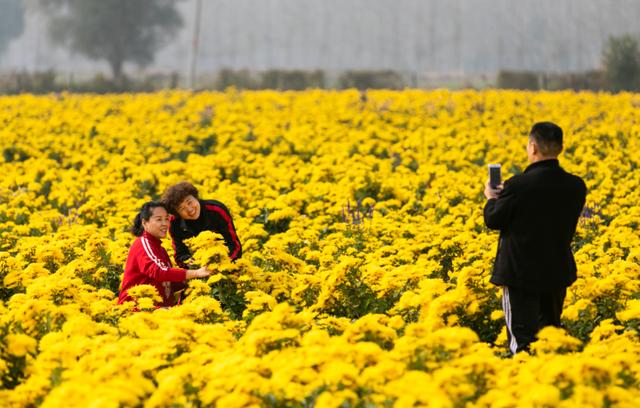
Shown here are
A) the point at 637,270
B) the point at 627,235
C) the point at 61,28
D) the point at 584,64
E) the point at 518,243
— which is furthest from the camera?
the point at 61,28

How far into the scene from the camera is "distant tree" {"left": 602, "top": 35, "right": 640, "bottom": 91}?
95.9 feet

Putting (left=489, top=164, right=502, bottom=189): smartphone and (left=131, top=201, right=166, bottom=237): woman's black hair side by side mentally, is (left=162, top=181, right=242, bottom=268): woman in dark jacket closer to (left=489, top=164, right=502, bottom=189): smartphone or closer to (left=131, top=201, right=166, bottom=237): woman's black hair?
(left=131, top=201, right=166, bottom=237): woman's black hair

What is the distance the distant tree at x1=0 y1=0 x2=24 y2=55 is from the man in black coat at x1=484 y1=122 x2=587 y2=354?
254 ft

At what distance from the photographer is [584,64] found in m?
46.7

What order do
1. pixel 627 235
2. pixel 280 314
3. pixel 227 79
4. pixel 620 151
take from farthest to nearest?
pixel 227 79
pixel 620 151
pixel 627 235
pixel 280 314

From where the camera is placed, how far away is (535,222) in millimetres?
5520

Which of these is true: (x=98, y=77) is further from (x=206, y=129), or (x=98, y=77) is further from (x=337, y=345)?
(x=337, y=345)

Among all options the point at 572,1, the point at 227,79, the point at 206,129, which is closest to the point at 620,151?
the point at 206,129

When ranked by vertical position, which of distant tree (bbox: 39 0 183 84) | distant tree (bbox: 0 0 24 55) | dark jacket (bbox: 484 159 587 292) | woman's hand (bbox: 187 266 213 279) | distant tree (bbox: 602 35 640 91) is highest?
distant tree (bbox: 0 0 24 55)

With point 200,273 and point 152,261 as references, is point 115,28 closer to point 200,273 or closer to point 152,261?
point 152,261

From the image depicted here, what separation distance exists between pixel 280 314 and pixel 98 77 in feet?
99.8

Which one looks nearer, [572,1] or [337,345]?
[337,345]

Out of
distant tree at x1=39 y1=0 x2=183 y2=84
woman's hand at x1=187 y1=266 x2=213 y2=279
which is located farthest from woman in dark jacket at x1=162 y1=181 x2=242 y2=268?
distant tree at x1=39 y1=0 x2=183 y2=84

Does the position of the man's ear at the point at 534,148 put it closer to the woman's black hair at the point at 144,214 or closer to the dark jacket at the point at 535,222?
the dark jacket at the point at 535,222
